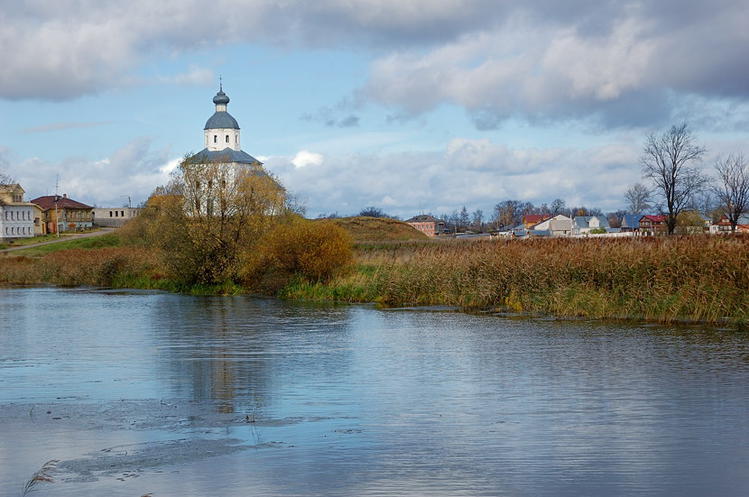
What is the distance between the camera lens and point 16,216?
11431 centimetres

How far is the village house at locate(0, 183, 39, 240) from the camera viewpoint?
4294 inches

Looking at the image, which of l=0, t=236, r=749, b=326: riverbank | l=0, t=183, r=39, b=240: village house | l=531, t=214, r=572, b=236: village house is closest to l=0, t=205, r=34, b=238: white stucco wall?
l=0, t=183, r=39, b=240: village house

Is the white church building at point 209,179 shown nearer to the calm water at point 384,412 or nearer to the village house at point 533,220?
the calm water at point 384,412

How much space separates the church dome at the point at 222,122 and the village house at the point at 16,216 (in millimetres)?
27770

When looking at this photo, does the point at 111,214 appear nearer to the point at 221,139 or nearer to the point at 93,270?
the point at 221,139

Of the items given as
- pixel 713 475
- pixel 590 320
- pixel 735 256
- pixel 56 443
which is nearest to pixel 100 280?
pixel 590 320

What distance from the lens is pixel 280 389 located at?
47.8 feet

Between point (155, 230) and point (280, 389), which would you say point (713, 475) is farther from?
point (155, 230)

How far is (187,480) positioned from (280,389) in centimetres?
554

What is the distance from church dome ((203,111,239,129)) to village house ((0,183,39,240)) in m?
27.8

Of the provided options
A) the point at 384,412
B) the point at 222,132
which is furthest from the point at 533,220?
the point at 384,412

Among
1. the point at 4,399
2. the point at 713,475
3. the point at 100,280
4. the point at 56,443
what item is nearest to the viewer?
the point at 713,475

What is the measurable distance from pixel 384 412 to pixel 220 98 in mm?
117529

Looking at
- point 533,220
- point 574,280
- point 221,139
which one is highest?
point 221,139
